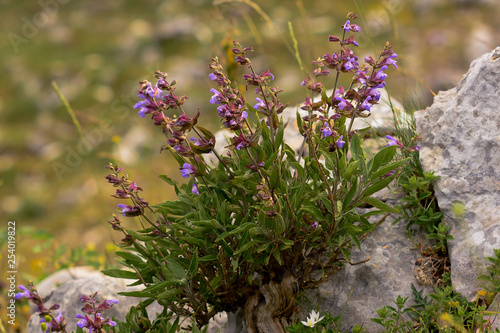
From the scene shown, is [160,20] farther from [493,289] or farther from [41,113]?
[493,289]

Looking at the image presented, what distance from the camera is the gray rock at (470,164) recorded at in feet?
9.25

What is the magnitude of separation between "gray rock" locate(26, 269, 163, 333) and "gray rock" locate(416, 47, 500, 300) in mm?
2250

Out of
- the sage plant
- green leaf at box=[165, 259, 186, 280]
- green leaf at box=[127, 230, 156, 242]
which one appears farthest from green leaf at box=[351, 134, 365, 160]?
green leaf at box=[127, 230, 156, 242]

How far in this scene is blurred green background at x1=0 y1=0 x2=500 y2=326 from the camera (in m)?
10.1

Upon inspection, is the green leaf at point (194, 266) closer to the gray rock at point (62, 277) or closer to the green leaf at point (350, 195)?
the green leaf at point (350, 195)

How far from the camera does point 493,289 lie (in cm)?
259

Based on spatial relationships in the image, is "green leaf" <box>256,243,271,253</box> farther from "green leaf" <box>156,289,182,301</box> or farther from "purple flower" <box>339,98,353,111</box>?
"purple flower" <box>339,98,353,111</box>

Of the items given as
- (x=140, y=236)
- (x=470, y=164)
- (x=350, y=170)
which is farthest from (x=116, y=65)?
(x=350, y=170)

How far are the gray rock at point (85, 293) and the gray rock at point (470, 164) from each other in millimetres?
2250

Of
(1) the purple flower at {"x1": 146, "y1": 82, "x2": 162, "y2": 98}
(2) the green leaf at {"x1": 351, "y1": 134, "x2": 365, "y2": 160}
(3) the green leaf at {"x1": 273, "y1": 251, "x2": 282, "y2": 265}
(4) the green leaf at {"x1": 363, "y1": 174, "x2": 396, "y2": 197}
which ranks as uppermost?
(1) the purple flower at {"x1": 146, "y1": 82, "x2": 162, "y2": 98}

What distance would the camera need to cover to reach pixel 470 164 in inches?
119

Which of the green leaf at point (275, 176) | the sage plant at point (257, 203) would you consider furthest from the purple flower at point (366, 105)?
the green leaf at point (275, 176)

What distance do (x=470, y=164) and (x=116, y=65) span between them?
469 inches

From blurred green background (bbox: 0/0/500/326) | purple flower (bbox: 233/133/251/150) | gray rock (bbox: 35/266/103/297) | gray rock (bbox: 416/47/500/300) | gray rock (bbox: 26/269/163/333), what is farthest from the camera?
blurred green background (bbox: 0/0/500/326)
